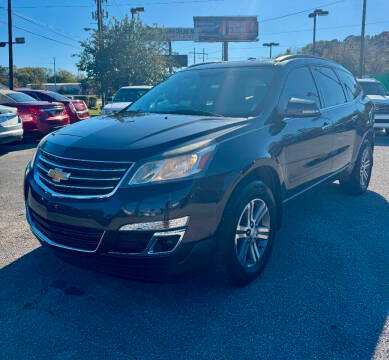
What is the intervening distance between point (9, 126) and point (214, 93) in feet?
21.8

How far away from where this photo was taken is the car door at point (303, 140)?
3.50 m

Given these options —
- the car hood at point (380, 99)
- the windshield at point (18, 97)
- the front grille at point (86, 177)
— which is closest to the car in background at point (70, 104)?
the windshield at point (18, 97)

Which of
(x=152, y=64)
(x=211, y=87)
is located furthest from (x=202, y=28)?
(x=211, y=87)

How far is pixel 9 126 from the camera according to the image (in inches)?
349

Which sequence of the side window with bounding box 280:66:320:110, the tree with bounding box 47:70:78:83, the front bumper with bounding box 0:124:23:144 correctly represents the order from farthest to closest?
the tree with bounding box 47:70:78:83, the front bumper with bounding box 0:124:23:144, the side window with bounding box 280:66:320:110

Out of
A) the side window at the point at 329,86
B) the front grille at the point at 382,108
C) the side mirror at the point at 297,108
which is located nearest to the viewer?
the side mirror at the point at 297,108

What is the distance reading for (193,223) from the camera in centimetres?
251

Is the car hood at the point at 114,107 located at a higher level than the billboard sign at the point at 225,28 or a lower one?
lower

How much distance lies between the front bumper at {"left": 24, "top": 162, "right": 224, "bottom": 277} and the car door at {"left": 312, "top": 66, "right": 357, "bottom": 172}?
229 centimetres

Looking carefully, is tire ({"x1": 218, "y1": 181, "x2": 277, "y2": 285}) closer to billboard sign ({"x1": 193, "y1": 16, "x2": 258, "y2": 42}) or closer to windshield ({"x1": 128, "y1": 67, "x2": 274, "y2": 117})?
windshield ({"x1": 128, "y1": 67, "x2": 274, "y2": 117})

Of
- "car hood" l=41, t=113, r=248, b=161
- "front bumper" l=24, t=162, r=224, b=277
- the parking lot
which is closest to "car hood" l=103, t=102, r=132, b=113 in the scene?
the parking lot

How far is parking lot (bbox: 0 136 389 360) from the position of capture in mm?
2365

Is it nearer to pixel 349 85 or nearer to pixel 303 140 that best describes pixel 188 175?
pixel 303 140

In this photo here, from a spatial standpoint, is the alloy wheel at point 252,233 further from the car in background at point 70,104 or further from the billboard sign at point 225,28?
the billboard sign at point 225,28
